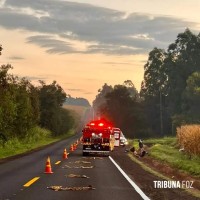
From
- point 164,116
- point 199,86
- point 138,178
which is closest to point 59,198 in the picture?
point 138,178

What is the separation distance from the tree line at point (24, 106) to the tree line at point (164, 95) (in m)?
21.6

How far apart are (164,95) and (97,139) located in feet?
298

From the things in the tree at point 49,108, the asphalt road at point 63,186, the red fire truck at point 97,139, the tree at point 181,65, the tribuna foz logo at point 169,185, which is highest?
the tree at point 181,65

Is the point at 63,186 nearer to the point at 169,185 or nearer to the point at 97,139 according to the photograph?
the point at 169,185

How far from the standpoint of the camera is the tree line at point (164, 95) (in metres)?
100

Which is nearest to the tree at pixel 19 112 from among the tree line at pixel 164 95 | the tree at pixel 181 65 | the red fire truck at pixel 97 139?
the red fire truck at pixel 97 139

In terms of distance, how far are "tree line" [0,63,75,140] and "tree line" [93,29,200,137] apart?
21.6 metres

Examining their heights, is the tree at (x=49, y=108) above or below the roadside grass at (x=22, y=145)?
above

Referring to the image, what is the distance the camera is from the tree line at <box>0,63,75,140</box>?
30.5 metres

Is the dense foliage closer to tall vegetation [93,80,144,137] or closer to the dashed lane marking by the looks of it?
the dashed lane marking

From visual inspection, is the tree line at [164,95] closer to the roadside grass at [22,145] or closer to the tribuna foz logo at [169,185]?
the roadside grass at [22,145]

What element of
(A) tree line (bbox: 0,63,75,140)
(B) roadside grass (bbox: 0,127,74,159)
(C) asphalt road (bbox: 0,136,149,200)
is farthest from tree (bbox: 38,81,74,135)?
(C) asphalt road (bbox: 0,136,149,200)

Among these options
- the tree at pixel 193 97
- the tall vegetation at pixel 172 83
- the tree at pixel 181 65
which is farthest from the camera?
the tree at pixel 181 65

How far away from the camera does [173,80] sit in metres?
112
